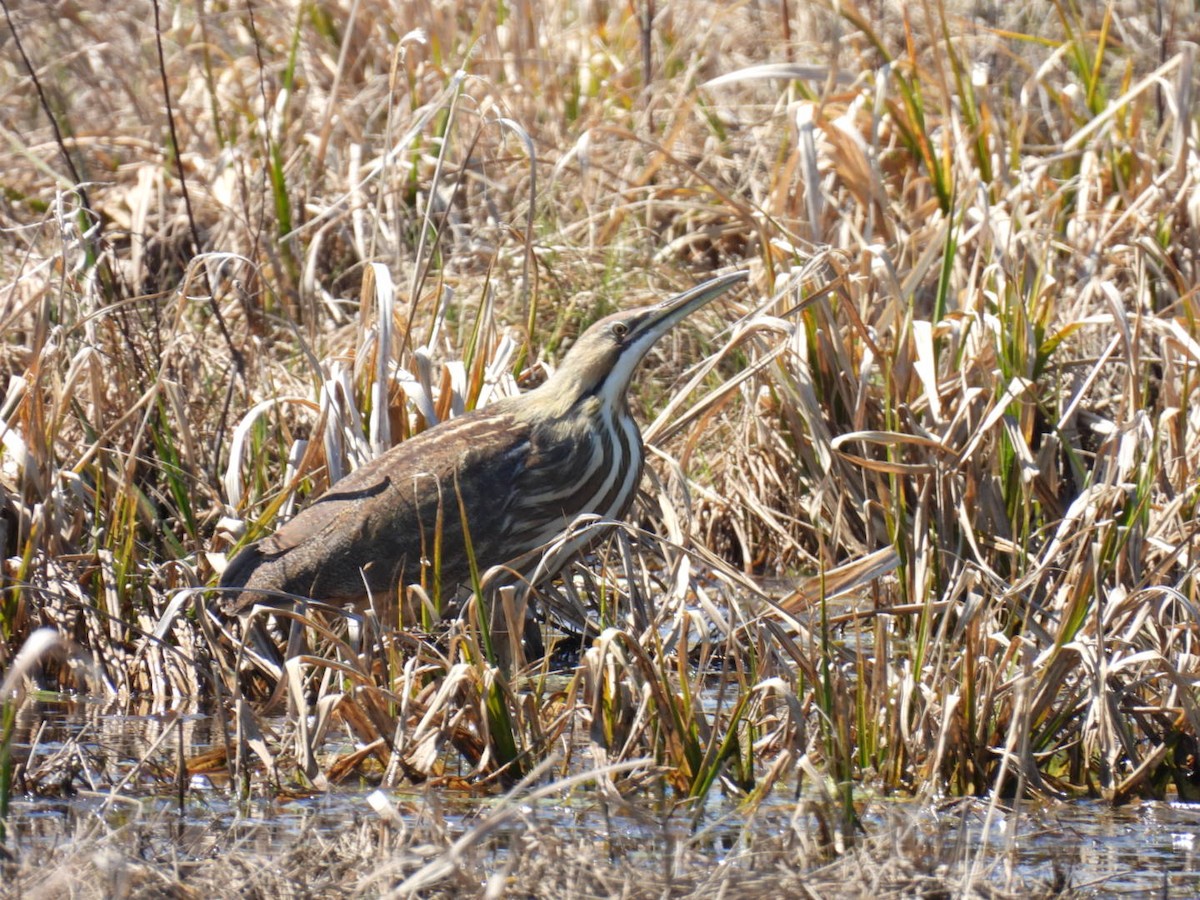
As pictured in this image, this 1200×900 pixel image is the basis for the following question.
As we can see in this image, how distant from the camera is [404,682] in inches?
123

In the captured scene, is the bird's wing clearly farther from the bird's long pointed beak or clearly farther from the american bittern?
the bird's long pointed beak

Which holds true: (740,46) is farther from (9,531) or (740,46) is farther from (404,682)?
(404,682)

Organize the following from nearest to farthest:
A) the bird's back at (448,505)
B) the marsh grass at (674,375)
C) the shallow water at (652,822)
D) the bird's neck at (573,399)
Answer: the shallow water at (652,822), the marsh grass at (674,375), the bird's back at (448,505), the bird's neck at (573,399)

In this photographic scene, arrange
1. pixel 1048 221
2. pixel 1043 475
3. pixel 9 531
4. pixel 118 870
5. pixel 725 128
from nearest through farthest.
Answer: pixel 118 870 < pixel 9 531 < pixel 1043 475 < pixel 1048 221 < pixel 725 128

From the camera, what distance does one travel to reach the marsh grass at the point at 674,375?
3131 mm

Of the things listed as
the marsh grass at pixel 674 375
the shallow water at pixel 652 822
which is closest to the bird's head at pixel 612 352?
the marsh grass at pixel 674 375

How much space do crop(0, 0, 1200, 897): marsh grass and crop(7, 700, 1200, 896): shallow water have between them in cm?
7

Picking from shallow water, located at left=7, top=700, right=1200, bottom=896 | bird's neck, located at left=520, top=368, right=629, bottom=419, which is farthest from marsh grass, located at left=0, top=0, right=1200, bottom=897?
bird's neck, located at left=520, top=368, right=629, bottom=419

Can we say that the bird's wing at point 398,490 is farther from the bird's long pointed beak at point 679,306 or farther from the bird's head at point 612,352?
the bird's long pointed beak at point 679,306

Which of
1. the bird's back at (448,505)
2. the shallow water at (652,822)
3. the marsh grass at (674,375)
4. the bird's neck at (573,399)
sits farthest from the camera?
the bird's neck at (573,399)

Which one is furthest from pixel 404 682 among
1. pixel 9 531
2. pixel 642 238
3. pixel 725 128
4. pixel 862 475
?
pixel 725 128

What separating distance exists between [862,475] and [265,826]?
195 centimetres

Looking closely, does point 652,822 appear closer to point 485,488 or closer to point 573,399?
point 485,488

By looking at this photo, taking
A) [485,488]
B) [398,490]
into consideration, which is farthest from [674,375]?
[398,490]
